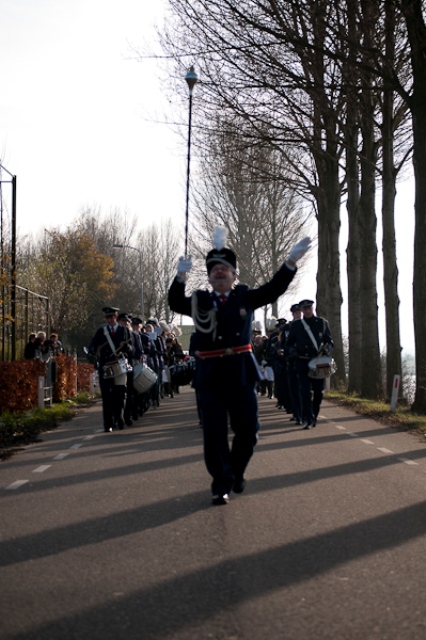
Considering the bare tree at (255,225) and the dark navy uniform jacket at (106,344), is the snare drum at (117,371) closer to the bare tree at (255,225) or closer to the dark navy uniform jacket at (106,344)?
the dark navy uniform jacket at (106,344)

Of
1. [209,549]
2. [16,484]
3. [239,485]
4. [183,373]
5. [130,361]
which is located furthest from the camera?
[183,373]

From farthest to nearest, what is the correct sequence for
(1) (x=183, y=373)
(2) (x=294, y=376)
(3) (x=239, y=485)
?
(1) (x=183, y=373), (2) (x=294, y=376), (3) (x=239, y=485)

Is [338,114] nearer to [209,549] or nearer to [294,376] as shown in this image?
[294,376]

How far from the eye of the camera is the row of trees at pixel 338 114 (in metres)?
20.1

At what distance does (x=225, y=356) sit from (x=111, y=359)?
9.09 m

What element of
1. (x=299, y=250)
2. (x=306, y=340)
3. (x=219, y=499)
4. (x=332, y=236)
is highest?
(x=332, y=236)

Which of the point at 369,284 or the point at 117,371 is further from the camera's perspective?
the point at 369,284

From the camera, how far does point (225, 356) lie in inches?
350

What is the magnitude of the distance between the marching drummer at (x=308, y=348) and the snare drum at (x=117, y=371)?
282 centimetres

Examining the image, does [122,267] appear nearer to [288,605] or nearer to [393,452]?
[393,452]

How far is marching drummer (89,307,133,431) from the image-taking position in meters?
17.7

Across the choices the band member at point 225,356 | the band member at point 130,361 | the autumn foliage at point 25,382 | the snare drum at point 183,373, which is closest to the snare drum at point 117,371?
the band member at point 130,361

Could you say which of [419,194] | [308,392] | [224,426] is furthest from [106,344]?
[224,426]

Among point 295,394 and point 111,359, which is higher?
point 111,359
